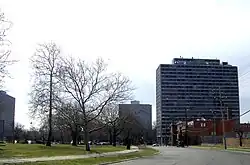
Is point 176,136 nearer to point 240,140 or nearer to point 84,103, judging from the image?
point 240,140

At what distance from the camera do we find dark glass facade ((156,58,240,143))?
3526 inches

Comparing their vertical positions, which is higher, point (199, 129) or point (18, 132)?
point (199, 129)

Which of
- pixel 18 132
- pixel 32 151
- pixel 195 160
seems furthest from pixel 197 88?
pixel 195 160

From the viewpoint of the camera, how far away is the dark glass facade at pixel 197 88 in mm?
89562

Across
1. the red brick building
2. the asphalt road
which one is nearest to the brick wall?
the asphalt road

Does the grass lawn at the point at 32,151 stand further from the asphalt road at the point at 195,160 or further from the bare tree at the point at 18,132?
the bare tree at the point at 18,132

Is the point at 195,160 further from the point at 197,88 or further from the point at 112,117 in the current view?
the point at 197,88

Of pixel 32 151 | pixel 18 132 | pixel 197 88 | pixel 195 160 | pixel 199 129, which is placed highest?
pixel 197 88

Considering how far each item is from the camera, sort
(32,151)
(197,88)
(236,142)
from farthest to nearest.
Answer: (197,88), (236,142), (32,151)

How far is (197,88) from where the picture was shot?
358 ft

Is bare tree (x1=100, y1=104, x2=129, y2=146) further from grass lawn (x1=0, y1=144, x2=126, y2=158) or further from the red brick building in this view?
the red brick building

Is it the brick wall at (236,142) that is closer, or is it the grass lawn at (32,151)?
the grass lawn at (32,151)

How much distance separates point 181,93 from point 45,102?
2556 inches

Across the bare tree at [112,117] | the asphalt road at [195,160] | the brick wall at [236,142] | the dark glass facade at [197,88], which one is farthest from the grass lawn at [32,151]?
the dark glass facade at [197,88]
